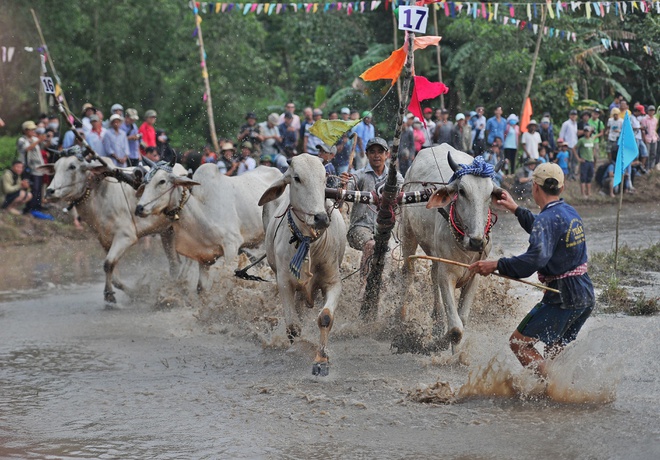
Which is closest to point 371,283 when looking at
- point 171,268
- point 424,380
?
point 424,380

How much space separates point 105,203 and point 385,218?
5309 mm

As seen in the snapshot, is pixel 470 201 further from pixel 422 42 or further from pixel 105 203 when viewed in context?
pixel 105 203

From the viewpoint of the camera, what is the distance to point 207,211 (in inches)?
459

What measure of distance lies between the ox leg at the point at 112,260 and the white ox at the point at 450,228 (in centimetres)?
417

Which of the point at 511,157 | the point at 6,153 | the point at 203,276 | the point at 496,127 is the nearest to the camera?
the point at 203,276

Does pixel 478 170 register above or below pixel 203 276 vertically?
above

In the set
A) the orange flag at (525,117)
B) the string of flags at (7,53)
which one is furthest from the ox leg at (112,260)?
the orange flag at (525,117)

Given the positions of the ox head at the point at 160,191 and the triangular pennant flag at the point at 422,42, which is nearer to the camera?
the triangular pennant flag at the point at 422,42

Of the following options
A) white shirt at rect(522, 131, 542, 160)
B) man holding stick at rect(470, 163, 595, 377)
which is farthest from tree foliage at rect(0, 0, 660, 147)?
man holding stick at rect(470, 163, 595, 377)

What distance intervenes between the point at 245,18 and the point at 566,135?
9006 mm

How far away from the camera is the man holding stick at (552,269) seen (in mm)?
6480

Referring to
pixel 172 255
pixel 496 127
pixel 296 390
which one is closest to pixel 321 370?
pixel 296 390

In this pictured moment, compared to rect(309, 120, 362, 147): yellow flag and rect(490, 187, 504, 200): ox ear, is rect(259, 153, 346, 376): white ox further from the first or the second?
rect(490, 187, 504, 200): ox ear

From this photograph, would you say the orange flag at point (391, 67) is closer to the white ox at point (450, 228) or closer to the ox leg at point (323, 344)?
the white ox at point (450, 228)
